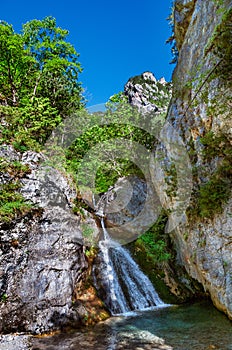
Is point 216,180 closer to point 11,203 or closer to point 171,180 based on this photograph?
point 171,180

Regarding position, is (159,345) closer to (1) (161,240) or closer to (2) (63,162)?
(1) (161,240)

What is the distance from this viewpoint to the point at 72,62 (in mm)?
16188

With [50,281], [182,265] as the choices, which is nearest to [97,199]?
[182,265]

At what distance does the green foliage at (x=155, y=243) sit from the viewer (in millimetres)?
12438

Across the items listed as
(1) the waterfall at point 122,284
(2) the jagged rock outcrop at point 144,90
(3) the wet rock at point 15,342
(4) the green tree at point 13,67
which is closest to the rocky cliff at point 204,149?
(1) the waterfall at point 122,284

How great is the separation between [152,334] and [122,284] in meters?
3.77

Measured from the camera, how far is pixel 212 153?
277 inches

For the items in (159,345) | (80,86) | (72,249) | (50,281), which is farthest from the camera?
(80,86)

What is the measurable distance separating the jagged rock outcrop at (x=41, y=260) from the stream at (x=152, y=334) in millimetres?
772

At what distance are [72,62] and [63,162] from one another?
774 centimetres

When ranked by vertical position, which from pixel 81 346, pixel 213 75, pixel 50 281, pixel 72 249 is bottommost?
pixel 81 346

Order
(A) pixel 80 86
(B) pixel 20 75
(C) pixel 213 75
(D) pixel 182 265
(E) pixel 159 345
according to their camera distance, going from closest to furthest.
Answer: (E) pixel 159 345 < (C) pixel 213 75 < (D) pixel 182 265 < (B) pixel 20 75 < (A) pixel 80 86

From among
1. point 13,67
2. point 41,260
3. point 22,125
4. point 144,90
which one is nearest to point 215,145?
point 41,260

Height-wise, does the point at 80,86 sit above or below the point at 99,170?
above
